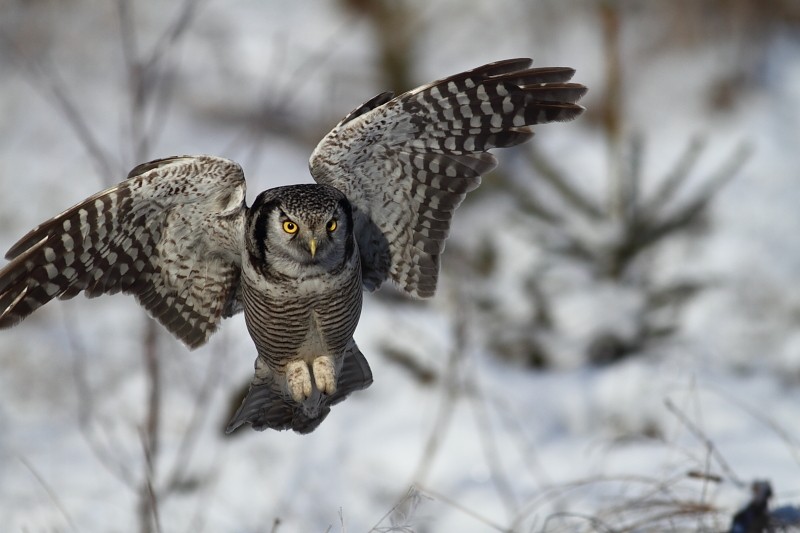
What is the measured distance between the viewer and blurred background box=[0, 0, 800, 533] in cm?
559

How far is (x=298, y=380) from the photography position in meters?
3.33

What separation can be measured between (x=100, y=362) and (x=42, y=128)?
351 centimetres

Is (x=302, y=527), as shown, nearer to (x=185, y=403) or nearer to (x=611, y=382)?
(x=185, y=403)

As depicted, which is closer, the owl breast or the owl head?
the owl head

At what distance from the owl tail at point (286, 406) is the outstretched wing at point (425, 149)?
38cm

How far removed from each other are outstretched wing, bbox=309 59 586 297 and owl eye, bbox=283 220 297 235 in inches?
8.4

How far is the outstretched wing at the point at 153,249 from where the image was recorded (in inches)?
118

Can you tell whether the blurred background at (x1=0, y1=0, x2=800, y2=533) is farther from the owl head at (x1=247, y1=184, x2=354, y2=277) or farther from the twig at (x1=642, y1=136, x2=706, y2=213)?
the owl head at (x1=247, y1=184, x2=354, y2=277)

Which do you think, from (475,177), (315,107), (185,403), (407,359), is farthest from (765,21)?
(475,177)

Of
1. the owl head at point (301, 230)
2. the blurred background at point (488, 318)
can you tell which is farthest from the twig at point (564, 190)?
the owl head at point (301, 230)

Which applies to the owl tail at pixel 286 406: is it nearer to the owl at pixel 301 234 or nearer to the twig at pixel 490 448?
the owl at pixel 301 234

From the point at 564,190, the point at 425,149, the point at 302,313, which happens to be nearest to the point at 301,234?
the point at 302,313

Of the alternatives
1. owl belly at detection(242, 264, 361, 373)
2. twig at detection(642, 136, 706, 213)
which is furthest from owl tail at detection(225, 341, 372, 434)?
twig at detection(642, 136, 706, 213)

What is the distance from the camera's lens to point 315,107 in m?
10.8
